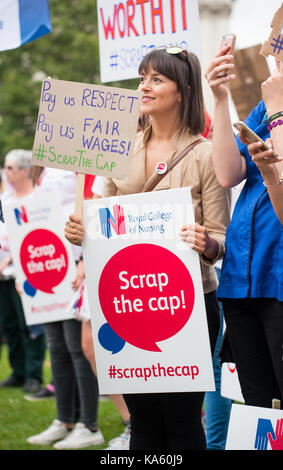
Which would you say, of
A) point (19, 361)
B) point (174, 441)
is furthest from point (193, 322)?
point (19, 361)

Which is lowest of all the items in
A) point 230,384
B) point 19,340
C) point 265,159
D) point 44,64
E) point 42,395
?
point 42,395

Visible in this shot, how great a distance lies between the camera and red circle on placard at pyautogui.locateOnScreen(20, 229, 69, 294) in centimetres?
458

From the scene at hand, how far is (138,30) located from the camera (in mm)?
3893

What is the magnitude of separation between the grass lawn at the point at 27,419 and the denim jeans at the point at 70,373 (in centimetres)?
28

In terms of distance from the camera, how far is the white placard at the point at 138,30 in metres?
3.75

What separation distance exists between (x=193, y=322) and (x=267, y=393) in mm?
392

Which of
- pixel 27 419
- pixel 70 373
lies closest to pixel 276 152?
pixel 70 373

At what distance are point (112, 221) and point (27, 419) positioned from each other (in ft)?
10.0

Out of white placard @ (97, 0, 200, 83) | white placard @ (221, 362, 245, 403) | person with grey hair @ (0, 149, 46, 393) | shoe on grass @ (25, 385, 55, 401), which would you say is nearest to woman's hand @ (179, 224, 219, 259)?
white placard @ (221, 362, 245, 403)

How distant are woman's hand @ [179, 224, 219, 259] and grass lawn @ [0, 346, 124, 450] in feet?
7.32

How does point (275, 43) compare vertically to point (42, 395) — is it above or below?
above

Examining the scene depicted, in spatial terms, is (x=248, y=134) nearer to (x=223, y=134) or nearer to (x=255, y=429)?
(x=223, y=134)

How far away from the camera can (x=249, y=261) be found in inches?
99.3

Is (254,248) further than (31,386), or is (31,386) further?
(31,386)
